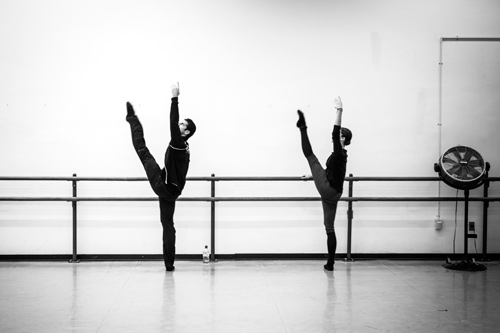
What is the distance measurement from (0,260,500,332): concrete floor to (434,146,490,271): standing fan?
1.94 feet

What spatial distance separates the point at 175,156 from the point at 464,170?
9.49 ft

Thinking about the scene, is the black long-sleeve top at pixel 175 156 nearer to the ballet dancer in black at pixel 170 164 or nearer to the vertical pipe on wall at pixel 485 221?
the ballet dancer in black at pixel 170 164

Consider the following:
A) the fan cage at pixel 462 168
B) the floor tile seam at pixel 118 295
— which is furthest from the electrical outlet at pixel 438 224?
the floor tile seam at pixel 118 295

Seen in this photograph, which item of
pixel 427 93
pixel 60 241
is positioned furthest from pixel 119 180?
pixel 427 93

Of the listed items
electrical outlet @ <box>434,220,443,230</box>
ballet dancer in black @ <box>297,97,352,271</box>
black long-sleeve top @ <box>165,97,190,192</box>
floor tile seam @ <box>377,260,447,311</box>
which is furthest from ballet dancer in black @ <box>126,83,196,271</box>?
electrical outlet @ <box>434,220,443,230</box>

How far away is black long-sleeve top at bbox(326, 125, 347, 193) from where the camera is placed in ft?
17.5

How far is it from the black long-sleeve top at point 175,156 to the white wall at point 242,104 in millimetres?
801

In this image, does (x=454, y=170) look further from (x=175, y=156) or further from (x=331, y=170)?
(x=175, y=156)

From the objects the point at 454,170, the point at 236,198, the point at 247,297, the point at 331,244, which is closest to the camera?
the point at 247,297

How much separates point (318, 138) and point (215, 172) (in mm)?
1195

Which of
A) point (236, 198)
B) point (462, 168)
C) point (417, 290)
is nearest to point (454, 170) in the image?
point (462, 168)

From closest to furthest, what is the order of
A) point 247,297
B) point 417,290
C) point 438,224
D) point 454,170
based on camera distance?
point 247,297 < point 417,290 < point 454,170 < point 438,224

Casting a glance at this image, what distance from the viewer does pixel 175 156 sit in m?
5.45

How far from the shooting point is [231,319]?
414 cm
